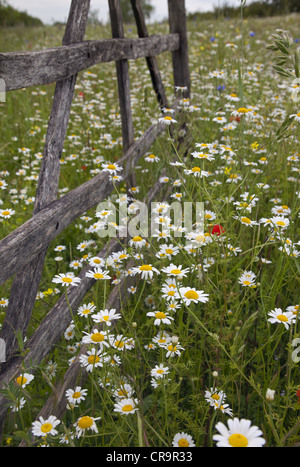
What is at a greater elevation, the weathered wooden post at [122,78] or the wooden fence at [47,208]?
the weathered wooden post at [122,78]

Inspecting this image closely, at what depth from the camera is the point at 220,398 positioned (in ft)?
5.04

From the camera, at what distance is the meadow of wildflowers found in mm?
1501

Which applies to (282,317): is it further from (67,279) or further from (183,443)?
(67,279)

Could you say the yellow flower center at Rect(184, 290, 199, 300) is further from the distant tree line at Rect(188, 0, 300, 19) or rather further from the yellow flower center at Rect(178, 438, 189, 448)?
the distant tree line at Rect(188, 0, 300, 19)

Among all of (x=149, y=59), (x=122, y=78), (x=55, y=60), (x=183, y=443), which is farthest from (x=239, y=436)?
(x=149, y=59)

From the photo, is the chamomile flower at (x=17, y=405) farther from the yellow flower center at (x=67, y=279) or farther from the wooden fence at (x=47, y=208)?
the yellow flower center at (x=67, y=279)

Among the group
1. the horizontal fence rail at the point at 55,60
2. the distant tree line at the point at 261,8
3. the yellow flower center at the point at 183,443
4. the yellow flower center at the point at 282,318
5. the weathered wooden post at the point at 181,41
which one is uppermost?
the distant tree line at the point at 261,8

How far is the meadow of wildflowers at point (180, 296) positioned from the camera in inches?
59.1

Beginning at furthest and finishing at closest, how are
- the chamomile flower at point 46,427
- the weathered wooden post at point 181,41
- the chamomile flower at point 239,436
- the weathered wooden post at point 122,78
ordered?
the weathered wooden post at point 181,41 < the weathered wooden post at point 122,78 < the chamomile flower at point 46,427 < the chamomile flower at point 239,436

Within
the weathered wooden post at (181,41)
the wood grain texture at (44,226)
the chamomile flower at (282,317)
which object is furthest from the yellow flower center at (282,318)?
the weathered wooden post at (181,41)

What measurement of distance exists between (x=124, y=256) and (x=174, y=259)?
37 centimetres

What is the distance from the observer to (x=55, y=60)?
78.0 inches

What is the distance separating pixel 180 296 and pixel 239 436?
1.81ft
